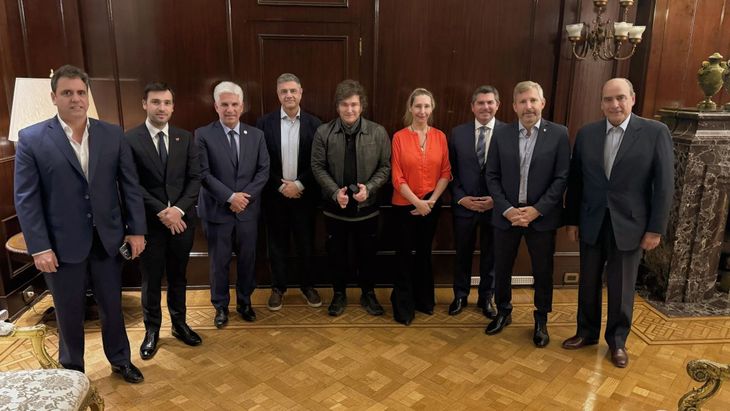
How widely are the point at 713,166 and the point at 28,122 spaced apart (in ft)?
15.1

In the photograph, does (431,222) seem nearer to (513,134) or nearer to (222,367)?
(513,134)

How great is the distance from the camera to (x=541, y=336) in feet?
10.8

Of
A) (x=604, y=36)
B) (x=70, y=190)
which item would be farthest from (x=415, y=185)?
(x=70, y=190)

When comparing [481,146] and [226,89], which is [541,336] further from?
[226,89]

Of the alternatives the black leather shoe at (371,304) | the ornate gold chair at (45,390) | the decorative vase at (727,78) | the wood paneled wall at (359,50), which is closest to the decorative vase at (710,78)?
the decorative vase at (727,78)

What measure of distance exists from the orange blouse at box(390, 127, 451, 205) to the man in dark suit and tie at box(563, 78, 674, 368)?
0.83 metres

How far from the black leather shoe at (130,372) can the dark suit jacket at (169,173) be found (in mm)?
800

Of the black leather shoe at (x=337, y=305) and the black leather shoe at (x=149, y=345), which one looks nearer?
the black leather shoe at (x=149, y=345)

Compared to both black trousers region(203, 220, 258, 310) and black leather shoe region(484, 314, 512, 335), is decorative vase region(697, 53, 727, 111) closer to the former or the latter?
black leather shoe region(484, 314, 512, 335)

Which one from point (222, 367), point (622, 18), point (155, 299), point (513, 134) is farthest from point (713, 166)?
point (155, 299)

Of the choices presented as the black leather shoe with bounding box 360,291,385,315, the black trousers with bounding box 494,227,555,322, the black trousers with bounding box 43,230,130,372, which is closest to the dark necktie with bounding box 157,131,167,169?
the black trousers with bounding box 43,230,130,372

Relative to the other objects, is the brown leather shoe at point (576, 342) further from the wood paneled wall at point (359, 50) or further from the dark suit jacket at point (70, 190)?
the dark suit jacket at point (70, 190)

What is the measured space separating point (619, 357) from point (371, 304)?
63.8 inches

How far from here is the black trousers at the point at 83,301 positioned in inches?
102
